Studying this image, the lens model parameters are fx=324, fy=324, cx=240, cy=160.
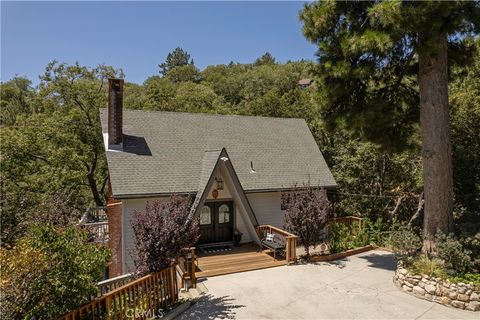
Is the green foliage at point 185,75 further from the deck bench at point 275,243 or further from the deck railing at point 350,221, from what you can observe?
the deck bench at point 275,243

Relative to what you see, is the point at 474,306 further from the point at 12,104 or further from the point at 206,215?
the point at 12,104

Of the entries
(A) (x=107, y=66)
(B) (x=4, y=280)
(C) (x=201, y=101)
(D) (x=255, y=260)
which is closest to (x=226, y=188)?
(D) (x=255, y=260)

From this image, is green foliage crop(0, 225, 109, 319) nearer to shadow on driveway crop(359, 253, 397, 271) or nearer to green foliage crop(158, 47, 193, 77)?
shadow on driveway crop(359, 253, 397, 271)

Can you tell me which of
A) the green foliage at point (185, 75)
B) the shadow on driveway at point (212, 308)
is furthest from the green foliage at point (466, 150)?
the green foliage at point (185, 75)

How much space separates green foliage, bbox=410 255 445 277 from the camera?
9005mm

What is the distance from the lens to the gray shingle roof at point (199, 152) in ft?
43.5

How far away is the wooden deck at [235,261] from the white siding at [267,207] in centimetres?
173

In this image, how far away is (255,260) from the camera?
12312mm

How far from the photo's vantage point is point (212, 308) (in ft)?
27.7

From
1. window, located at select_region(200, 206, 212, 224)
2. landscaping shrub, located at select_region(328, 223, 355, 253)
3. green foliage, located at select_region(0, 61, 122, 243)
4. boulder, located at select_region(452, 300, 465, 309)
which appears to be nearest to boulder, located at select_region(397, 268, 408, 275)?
boulder, located at select_region(452, 300, 465, 309)

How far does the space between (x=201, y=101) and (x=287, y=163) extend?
24.4 m

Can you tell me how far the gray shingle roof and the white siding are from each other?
0.53 meters

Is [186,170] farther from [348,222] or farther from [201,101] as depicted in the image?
[201,101]

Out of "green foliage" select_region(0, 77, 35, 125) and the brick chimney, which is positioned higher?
"green foliage" select_region(0, 77, 35, 125)
